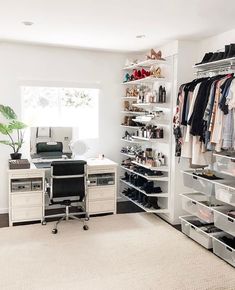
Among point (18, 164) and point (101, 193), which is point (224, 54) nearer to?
point (101, 193)

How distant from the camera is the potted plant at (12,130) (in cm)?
396

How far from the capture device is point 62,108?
A: 15.4ft

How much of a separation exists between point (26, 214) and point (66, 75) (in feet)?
6.75

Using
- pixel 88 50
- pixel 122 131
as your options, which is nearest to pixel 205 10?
pixel 88 50

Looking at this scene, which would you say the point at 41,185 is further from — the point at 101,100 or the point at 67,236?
the point at 101,100

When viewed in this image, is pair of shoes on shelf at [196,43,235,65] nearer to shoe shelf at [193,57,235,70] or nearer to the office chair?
shoe shelf at [193,57,235,70]

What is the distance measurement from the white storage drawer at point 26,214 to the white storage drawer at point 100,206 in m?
0.68

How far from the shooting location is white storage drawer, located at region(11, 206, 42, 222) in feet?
12.8

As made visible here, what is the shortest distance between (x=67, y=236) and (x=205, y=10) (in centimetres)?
278

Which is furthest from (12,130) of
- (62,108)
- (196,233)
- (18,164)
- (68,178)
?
(196,233)

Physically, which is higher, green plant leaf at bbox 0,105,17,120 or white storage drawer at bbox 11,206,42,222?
green plant leaf at bbox 0,105,17,120

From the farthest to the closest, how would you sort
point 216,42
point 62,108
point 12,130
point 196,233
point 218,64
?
1. point 62,108
2. point 12,130
3. point 216,42
4. point 196,233
5. point 218,64

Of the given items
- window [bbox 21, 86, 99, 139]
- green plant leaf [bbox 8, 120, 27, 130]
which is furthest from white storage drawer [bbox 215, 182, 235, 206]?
green plant leaf [bbox 8, 120, 27, 130]

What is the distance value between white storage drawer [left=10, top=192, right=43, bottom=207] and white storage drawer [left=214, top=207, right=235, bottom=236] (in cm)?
219
